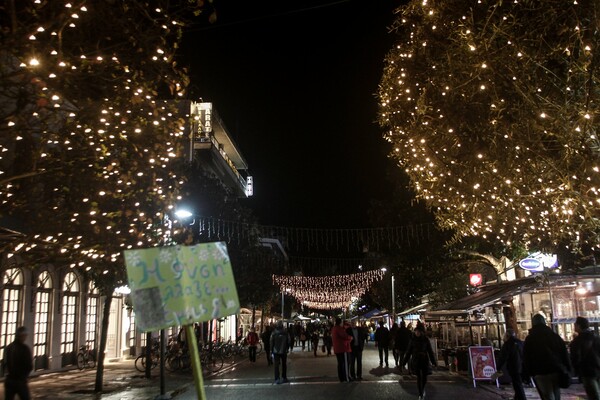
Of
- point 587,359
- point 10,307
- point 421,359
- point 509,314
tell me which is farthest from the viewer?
point 509,314

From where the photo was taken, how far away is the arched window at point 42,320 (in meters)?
19.0

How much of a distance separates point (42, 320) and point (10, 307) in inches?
84.9

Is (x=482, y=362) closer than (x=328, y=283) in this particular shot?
Yes

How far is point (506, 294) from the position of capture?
1548cm

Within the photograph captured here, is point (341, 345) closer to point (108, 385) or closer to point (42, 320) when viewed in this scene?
point (108, 385)

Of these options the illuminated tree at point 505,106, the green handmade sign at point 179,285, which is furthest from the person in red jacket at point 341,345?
the green handmade sign at point 179,285

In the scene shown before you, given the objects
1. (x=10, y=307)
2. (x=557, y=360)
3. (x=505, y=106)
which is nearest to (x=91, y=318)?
(x=10, y=307)

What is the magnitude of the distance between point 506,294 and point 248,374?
9.26m

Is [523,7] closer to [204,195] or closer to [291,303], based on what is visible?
[204,195]

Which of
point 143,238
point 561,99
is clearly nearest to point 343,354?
point 143,238

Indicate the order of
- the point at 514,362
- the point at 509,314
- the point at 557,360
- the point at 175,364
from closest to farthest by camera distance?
the point at 557,360 < the point at 514,362 < the point at 509,314 < the point at 175,364

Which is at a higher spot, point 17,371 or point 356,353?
point 17,371

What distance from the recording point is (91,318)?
23.4 meters

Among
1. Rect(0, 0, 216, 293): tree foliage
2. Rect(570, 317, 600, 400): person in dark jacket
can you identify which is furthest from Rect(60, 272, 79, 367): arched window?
Rect(570, 317, 600, 400): person in dark jacket
